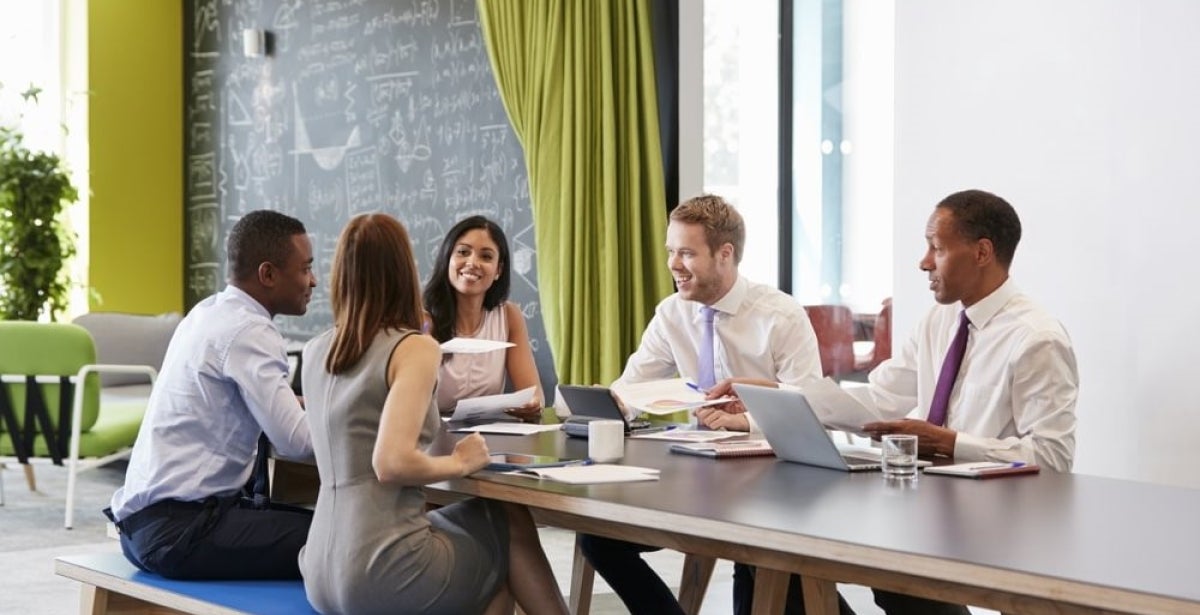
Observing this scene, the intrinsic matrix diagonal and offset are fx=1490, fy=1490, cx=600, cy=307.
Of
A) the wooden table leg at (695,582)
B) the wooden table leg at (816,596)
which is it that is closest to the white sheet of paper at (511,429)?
the wooden table leg at (695,582)

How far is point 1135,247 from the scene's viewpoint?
4047 mm

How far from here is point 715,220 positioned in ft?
13.1

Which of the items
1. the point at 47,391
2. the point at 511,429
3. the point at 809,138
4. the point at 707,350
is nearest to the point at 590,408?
the point at 511,429

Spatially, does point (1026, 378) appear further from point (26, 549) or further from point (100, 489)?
point (100, 489)

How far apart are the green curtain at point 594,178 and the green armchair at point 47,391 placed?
1875 mm

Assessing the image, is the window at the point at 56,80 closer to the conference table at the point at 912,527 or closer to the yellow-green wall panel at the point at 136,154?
the yellow-green wall panel at the point at 136,154

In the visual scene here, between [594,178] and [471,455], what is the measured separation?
3442 millimetres

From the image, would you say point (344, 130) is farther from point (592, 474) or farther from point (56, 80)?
point (592, 474)

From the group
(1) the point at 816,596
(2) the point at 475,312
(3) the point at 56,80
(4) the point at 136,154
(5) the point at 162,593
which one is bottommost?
(5) the point at 162,593

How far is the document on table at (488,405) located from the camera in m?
3.82

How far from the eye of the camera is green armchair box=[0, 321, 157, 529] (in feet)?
19.7

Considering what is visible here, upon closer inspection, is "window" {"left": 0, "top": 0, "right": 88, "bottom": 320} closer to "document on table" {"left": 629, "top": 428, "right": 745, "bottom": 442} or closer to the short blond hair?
the short blond hair

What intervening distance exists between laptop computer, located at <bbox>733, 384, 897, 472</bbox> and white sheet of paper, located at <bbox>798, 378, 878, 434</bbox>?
0.19 m

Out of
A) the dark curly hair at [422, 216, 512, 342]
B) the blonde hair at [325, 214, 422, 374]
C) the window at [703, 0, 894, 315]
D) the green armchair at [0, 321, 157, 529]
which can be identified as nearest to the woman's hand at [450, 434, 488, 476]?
the blonde hair at [325, 214, 422, 374]
